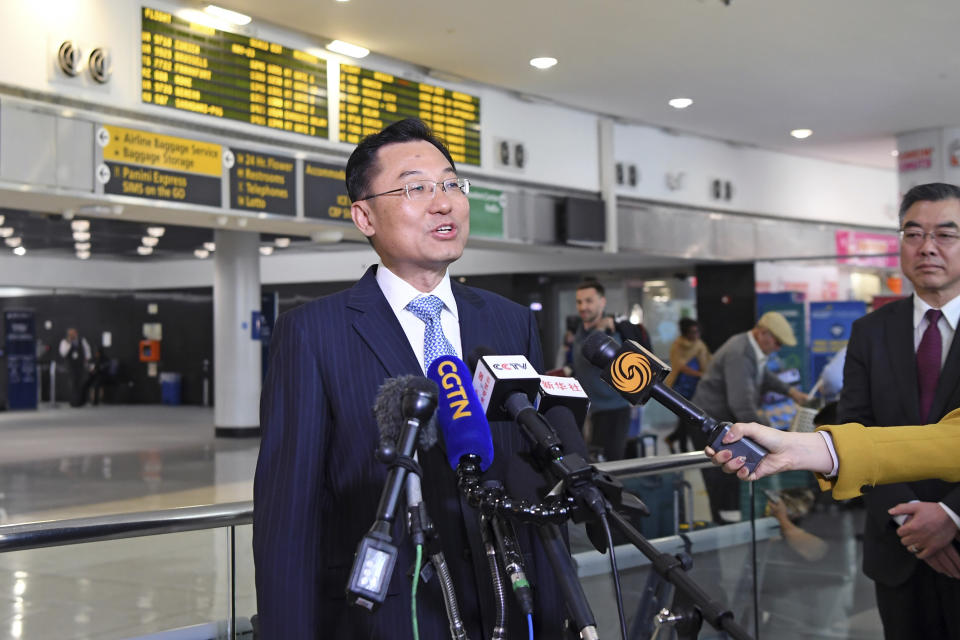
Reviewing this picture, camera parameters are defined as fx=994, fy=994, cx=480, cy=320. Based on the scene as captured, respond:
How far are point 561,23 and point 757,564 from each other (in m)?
5.50

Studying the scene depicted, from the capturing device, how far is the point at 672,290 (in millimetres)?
16172

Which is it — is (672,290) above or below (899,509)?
above

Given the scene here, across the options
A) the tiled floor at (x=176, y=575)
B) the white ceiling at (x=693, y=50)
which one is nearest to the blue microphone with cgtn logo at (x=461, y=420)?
the tiled floor at (x=176, y=575)

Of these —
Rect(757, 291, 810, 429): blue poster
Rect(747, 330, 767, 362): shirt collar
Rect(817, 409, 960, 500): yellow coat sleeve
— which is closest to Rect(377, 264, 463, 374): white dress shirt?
Rect(817, 409, 960, 500): yellow coat sleeve

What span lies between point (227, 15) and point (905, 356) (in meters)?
6.58

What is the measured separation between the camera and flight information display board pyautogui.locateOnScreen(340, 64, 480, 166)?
8.98 m

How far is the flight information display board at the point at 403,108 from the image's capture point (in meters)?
8.98

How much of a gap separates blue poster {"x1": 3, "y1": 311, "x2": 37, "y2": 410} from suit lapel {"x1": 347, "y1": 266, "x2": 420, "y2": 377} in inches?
898

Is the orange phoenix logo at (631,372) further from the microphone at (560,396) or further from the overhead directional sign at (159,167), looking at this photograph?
the overhead directional sign at (159,167)

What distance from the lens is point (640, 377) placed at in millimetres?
1475

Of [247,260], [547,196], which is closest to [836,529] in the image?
[547,196]

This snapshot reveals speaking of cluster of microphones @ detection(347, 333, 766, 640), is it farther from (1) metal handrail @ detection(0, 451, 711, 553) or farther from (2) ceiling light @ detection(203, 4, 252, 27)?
(2) ceiling light @ detection(203, 4, 252, 27)

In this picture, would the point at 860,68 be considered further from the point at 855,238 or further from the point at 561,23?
the point at 855,238

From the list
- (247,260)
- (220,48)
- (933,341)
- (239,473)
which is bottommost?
(239,473)
